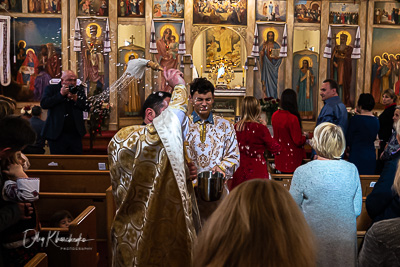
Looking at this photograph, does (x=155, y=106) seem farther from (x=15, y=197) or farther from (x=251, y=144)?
(x=251, y=144)

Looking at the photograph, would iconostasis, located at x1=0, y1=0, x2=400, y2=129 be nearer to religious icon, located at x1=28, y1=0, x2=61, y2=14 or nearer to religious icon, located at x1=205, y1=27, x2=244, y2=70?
religious icon, located at x1=28, y1=0, x2=61, y2=14

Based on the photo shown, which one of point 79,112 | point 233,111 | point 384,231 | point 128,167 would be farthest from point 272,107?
point 384,231

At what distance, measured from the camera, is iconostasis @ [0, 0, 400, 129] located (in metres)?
12.1

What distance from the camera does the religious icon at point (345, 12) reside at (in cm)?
1272

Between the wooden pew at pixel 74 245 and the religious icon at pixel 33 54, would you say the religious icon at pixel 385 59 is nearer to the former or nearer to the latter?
the religious icon at pixel 33 54

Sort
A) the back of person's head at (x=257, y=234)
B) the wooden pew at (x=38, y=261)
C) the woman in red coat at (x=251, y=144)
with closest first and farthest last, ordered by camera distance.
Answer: the back of person's head at (x=257, y=234), the wooden pew at (x=38, y=261), the woman in red coat at (x=251, y=144)

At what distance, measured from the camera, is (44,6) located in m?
12.1

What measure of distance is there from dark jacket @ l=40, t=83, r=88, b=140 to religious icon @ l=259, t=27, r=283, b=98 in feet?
24.4

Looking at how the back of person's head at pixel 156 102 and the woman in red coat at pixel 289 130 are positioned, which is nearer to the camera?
the back of person's head at pixel 156 102

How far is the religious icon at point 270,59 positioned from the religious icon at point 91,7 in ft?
15.3

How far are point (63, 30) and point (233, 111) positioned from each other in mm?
Answer: 5515

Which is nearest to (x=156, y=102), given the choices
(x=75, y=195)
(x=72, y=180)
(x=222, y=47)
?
(x=75, y=195)

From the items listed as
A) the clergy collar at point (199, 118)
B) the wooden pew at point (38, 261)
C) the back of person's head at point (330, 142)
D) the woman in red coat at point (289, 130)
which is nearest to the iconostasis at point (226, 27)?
the woman in red coat at point (289, 130)

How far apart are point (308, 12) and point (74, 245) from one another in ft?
37.2
